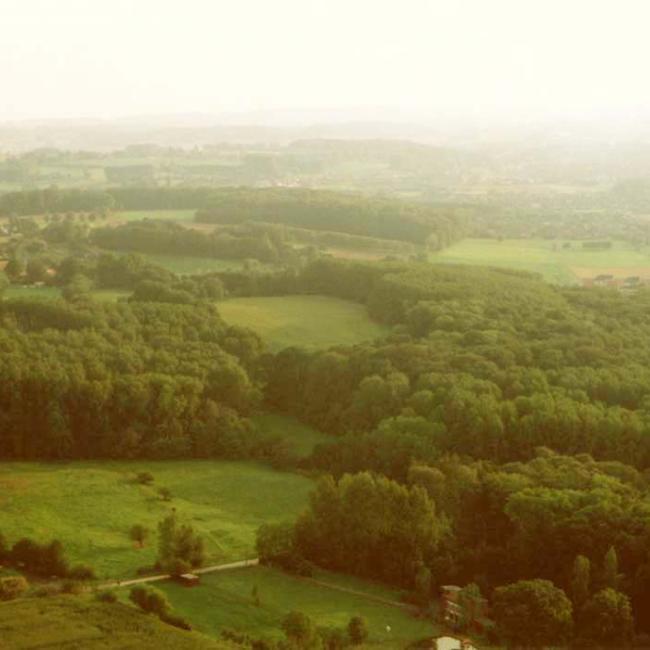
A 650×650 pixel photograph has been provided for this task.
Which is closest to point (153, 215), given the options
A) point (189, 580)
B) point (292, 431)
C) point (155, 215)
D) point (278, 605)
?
point (155, 215)

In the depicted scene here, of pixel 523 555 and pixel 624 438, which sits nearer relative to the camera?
pixel 523 555

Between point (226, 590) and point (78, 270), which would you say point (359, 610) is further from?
point (78, 270)

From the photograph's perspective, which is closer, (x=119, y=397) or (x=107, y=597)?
(x=107, y=597)

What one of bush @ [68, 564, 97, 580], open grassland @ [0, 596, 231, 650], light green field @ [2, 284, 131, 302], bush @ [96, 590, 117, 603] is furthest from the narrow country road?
light green field @ [2, 284, 131, 302]

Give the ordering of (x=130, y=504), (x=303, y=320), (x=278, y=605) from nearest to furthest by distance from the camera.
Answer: (x=278, y=605) → (x=130, y=504) → (x=303, y=320)

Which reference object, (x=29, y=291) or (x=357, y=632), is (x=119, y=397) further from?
(x=29, y=291)

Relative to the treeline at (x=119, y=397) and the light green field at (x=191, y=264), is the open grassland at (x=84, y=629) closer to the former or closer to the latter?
the treeline at (x=119, y=397)

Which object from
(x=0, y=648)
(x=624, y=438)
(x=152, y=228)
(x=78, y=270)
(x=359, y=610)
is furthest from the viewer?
(x=152, y=228)

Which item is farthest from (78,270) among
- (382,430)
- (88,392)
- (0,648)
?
(0,648)
